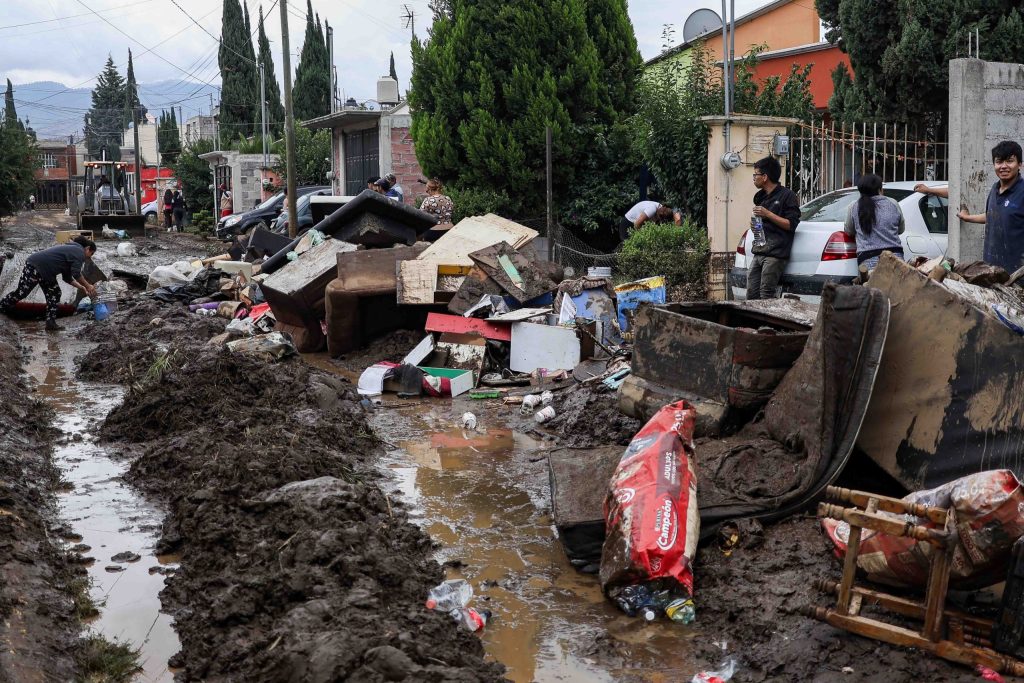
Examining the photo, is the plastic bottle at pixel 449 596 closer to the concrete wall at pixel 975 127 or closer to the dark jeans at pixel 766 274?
the dark jeans at pixel 766 274

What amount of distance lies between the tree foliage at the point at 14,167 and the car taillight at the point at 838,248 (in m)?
31.2

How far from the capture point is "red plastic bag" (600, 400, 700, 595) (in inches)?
169

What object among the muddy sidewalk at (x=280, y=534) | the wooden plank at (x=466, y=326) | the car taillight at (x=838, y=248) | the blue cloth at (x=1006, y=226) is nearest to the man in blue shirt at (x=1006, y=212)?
the blue cloth at (x=1006, y=226)

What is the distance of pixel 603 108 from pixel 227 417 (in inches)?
401

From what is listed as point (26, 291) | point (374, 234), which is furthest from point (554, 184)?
point (26, 291)

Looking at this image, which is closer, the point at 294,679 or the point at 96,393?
the point at 294,679

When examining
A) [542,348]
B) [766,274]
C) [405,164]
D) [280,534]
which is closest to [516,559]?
[280,534]

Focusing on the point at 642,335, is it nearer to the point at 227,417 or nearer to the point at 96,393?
the point at 227,417

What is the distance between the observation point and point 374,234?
12.4 m

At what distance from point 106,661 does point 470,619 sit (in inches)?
56.1

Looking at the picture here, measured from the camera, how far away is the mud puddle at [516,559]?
13.0ft

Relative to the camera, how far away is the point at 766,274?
9.38m

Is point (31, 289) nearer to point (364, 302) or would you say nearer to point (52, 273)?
point (52, 273)

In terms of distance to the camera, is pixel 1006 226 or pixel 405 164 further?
pixel 405 164
